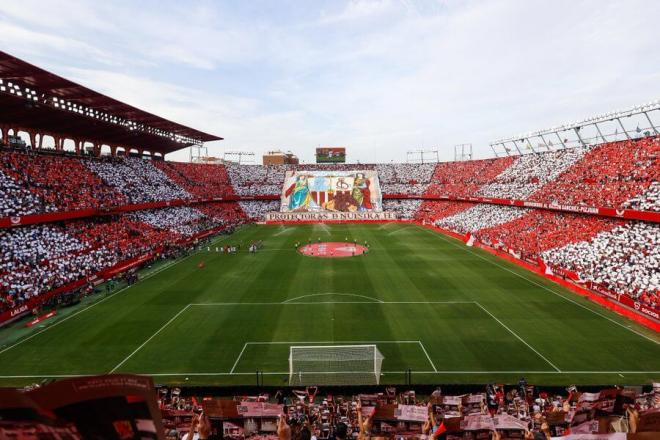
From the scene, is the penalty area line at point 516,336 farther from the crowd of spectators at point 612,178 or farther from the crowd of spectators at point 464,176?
the crowd of spectators at point 464,176

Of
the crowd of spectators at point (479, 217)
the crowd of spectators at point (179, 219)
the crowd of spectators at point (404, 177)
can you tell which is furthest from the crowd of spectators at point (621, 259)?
the crowd of spectators at point (404, 177)

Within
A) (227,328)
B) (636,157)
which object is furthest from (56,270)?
(636,157)

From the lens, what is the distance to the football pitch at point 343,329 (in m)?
18.8

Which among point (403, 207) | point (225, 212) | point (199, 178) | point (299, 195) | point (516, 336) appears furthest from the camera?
point (299, 195)

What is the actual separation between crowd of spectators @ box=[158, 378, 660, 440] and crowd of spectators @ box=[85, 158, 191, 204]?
45.4m

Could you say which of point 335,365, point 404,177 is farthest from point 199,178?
point 335,365

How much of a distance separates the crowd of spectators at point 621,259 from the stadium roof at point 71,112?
5020 centimetres

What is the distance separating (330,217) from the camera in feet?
261

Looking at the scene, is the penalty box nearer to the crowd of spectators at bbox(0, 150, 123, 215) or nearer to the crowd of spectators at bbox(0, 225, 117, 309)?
A: the crowd of spectators at bbox(0, 225, 117, 309)

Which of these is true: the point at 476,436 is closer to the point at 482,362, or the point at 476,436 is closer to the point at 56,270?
the point at 482,362

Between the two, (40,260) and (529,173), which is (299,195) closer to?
(529,173)

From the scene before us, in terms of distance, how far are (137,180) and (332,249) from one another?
111ft

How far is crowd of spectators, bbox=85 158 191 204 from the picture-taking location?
2081 inches

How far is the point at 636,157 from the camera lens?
43500mm
